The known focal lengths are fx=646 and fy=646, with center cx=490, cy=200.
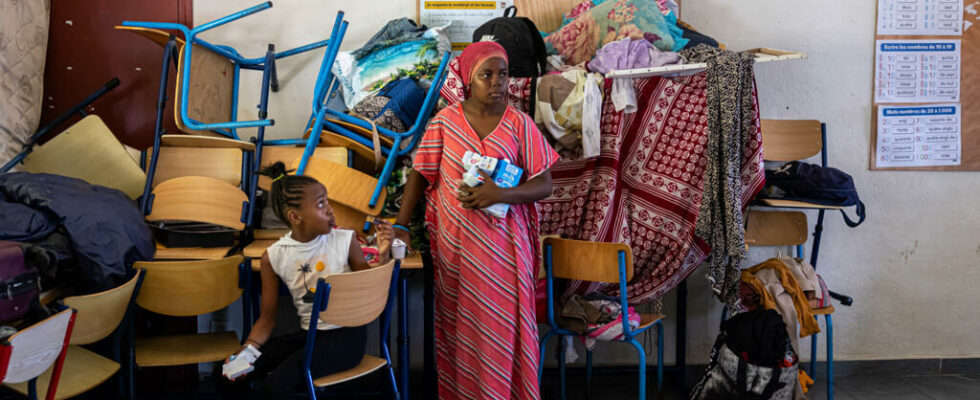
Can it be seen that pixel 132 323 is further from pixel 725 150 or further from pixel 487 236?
pixel 725 150

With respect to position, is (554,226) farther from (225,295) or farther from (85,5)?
(85,5)

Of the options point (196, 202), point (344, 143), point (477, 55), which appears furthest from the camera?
point (344, 143)

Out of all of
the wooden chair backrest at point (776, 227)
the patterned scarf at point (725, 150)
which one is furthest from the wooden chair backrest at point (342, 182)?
the wooden chair backrest at point (776, 227)

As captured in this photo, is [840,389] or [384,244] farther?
[840,389]

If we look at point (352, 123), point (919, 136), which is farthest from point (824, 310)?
point (352, 123)

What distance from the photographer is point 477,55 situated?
238cm

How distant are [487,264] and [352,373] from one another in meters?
0.61

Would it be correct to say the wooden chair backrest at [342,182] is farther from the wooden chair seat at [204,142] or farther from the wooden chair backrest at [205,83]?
the wooden chair backrest at [205,83]

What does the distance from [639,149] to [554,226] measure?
52 centimetres

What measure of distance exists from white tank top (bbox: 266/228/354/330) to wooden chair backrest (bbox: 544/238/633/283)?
33.8 inches

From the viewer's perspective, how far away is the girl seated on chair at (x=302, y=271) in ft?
6.66

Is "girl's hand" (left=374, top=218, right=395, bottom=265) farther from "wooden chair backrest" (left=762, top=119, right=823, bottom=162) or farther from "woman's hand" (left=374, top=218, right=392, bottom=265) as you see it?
"wooden chair backrest" (left=762, top=119, right=823, bottom=162)

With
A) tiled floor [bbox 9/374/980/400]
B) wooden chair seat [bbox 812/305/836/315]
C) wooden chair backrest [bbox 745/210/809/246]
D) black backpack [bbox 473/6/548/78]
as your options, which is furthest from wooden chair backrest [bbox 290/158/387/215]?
wooden chair seat [bbox 812/305/836/315]

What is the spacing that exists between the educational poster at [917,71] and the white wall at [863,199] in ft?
0.24
